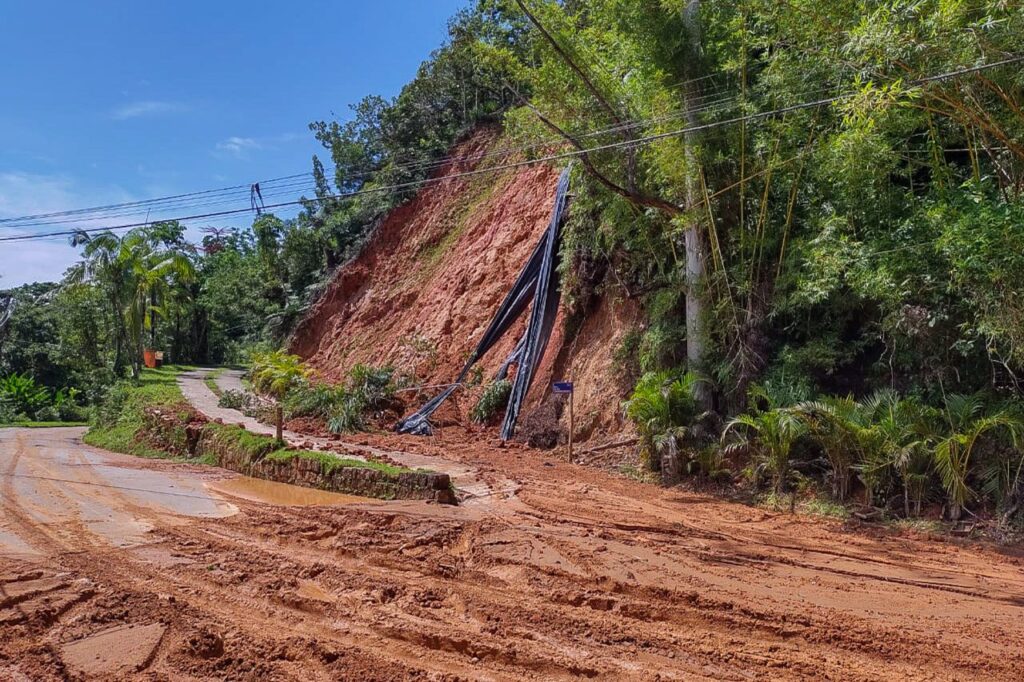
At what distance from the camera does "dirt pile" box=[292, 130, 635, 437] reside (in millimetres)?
15359

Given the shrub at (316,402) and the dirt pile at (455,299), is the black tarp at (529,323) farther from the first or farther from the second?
the shrub at (316,402)

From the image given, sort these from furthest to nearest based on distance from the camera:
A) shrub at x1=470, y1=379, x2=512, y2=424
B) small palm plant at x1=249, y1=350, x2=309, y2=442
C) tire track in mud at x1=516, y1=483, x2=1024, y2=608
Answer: small palm plant at x1=249, y1=350, x2=309, y2=442, shrub at x1=470, y1=379, x2=512, y2=424, tire track in mud at x1=516, y1=483, x2=1024, y2=608

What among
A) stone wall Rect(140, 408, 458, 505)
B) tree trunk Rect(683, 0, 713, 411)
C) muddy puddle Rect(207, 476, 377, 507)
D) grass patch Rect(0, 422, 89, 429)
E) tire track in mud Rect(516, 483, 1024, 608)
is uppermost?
tree trunk Rect(683, 0, 713, 411)

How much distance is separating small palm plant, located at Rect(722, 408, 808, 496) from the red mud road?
0.79 metres

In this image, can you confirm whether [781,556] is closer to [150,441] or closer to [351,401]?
[351,401]

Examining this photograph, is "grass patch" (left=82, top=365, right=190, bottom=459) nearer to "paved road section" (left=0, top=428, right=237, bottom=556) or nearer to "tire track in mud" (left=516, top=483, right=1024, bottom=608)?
"paved road section" (left=0, top=428, right=237, bottom=556)

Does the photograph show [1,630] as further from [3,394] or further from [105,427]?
[3,394]

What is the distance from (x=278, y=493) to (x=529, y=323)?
8.05m

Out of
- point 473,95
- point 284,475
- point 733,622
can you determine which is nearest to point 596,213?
point 284,475

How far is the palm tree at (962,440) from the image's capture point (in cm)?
770

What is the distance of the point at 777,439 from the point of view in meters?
9.55

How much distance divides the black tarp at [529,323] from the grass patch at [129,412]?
6775mm

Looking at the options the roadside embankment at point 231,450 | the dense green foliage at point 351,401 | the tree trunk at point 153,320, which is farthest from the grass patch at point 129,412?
the tree trunk at point 153,320

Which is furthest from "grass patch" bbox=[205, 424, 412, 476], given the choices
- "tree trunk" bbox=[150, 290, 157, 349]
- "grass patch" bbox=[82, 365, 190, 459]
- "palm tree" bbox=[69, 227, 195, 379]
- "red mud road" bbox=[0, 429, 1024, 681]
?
"tree trunk" bbox=[150, 290, 157, 349]
